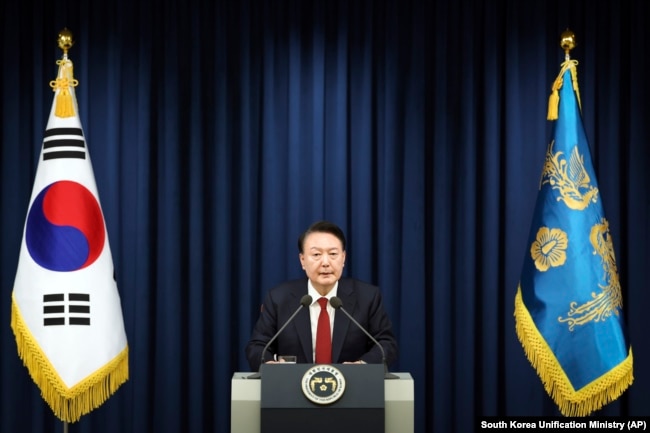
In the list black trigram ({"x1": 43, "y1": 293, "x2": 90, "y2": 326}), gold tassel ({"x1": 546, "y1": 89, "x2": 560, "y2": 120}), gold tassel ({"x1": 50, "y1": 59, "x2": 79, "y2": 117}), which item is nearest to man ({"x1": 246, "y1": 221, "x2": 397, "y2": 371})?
black trigram ({"x1": 43, "y1": 293, "x2": 90, "y2": 326})

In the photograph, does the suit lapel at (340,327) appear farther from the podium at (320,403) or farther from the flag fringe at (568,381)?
the flag fringe at (568,381)

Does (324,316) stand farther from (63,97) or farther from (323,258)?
(63,97)

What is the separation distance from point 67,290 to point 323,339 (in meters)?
1.44

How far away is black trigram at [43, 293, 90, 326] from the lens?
14.1 feet

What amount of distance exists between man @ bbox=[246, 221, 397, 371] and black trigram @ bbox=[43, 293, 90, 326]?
108 centimetres

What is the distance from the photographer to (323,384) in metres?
2.60

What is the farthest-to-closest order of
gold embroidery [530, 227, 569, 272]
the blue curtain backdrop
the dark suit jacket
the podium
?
the blue curtain backdrop
gold embroidery [530, 227, 569, 272]
the dark suit jacket
the podium

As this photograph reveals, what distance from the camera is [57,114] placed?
4461 mm

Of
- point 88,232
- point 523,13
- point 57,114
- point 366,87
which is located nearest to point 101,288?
point 88,232

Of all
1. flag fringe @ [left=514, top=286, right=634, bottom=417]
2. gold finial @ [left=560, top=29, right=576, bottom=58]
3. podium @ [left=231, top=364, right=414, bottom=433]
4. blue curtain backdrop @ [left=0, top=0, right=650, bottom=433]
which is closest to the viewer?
podium @ [left=231, top=364, right=414, bottom=433]

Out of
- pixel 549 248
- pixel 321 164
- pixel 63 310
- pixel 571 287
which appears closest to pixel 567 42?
pixel 549 248

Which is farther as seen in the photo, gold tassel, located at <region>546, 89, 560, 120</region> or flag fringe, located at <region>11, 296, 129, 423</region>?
gold tassel, located at <region>546, 89, 560, 120</region>

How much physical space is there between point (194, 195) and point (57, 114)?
951 millimetres

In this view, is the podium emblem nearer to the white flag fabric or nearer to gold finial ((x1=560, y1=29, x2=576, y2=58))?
the white flag fabric
